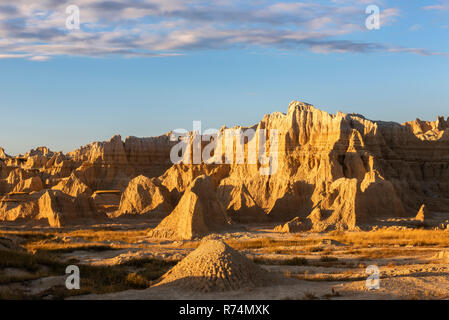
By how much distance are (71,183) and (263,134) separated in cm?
2732

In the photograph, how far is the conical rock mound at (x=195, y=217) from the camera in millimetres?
40594

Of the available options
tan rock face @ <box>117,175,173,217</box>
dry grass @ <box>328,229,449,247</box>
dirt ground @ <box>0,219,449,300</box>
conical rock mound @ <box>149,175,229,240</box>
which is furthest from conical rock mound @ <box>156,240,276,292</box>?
tan rock face @ <box>117,175,173,217</box>

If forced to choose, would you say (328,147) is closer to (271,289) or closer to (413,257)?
(413,257)

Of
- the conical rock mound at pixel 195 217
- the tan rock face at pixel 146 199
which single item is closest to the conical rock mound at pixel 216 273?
the conical rock mound at pixel 195 217

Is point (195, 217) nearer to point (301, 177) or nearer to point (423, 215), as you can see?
point (423, 215)

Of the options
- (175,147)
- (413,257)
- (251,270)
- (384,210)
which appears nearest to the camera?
(251,270)

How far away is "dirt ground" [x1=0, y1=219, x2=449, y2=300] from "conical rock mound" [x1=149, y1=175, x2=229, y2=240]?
1.47 metres

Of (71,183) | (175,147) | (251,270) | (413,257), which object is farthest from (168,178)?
(251,270)

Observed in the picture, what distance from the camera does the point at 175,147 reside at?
106688mm

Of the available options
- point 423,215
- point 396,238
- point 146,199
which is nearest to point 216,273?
point 396,238

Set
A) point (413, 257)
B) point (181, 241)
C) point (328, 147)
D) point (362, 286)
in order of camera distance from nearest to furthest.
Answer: point (362, 286), point (413, 257), point (181, 241), point (328, 147)

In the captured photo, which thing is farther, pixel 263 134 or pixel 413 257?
pixel 263 134

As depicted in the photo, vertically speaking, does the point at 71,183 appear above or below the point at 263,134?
below

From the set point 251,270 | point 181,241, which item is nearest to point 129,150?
point 181,241
